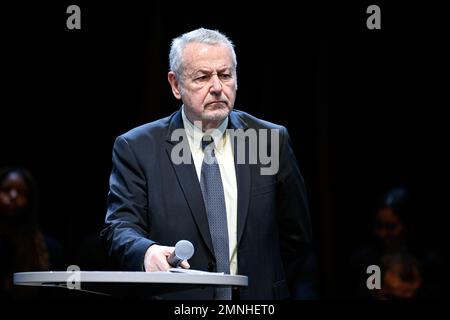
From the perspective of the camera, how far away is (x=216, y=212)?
8.50 feet

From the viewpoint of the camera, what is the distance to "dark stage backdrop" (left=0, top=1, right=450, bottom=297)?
416cm

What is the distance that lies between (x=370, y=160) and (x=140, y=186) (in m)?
2.44

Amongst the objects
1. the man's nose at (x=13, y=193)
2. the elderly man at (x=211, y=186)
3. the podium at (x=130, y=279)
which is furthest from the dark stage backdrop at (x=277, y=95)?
the podium at (x=130, y=279)

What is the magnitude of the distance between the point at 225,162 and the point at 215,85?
246 mm

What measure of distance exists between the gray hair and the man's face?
2 centimetres

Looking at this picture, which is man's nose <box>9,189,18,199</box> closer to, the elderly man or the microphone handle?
the elderly man

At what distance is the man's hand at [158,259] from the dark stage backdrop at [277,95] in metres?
1.89

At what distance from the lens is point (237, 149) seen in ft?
8.82

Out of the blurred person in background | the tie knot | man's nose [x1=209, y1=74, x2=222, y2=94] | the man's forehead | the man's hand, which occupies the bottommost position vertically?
the blurred person in background

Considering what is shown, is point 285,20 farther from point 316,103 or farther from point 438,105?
point 438,105

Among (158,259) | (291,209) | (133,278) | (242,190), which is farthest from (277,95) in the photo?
(133,278)

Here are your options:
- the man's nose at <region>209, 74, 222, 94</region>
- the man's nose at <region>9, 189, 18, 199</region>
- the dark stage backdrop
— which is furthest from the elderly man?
the man's nose at <region>9, 189, 18, 199</region>

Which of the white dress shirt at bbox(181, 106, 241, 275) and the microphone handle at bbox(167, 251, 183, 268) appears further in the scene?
the white dress shirt at bbox(181, 106, 241, 275)
